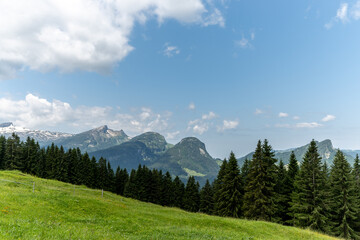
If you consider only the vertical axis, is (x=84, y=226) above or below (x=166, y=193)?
above

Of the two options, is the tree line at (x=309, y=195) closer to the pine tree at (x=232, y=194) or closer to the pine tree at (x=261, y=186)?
the pine tree at (x=261, y=186)

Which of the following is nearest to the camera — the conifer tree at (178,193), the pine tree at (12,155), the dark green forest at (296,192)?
the dark green forest at (296,192)

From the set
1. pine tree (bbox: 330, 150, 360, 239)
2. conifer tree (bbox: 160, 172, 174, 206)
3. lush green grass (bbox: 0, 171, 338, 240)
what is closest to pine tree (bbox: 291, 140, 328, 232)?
pine tree (bbox: 330, 150, 360, 239)

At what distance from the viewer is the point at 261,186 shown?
40625mm

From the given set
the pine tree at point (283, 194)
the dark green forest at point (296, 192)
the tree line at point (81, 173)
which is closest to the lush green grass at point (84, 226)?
the dark green forest at point (296, 192)

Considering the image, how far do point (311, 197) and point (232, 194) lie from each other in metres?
16.7

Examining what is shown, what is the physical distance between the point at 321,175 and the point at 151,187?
2591 inches

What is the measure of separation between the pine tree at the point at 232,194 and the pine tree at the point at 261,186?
3935 mm

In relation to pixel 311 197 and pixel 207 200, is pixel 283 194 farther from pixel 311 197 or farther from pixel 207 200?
pixel 207 200

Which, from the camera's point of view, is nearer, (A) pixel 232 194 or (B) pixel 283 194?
(B) pixel 283 194

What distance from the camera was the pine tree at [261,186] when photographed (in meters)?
40.1

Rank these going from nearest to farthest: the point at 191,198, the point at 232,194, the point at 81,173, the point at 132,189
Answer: the point at 232,194
the point at 191,198
the point at 132,189
the point at 81,173

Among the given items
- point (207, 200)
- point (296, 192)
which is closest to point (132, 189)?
point (207, 200)

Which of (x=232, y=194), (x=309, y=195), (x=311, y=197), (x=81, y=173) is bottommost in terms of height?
(x=81, y=173)
